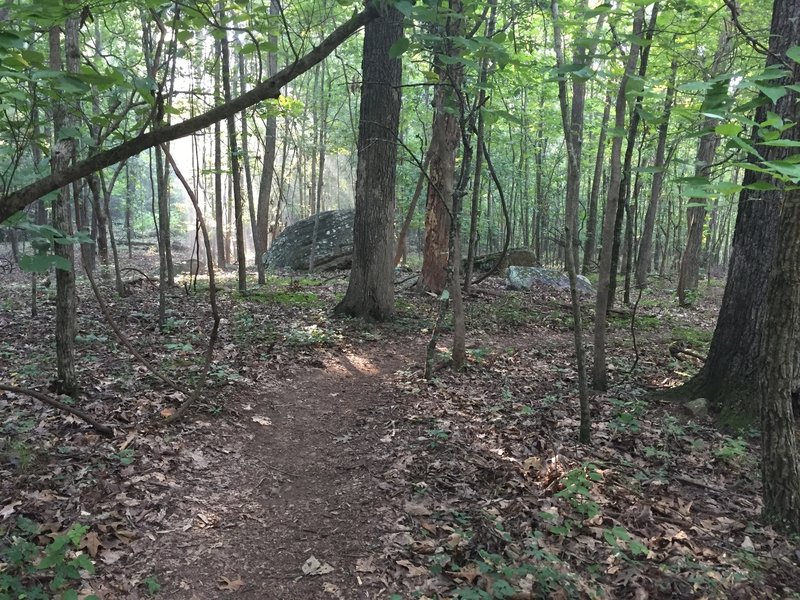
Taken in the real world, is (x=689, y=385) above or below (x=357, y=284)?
below

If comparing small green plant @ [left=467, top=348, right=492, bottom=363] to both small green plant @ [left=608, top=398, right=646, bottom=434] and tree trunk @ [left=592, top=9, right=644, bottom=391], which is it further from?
small green plant @ [left=608, top=398, right=646, bottom=434]

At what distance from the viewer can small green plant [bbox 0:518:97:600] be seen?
8.94 ft

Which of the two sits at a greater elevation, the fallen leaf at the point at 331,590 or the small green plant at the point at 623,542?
the small green plant at the point at 623,542

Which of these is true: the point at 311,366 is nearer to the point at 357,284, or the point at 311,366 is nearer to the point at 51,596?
the point at 357,284

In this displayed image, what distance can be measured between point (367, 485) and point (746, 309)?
4.20 meters

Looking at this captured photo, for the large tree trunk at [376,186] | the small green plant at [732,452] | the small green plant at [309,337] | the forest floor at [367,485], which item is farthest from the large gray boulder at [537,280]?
the small green plant at [732,452]

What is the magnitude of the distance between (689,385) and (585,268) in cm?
1344

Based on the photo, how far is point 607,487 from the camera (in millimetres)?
4070

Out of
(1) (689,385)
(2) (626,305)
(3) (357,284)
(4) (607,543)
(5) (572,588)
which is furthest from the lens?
(2) (626,305)

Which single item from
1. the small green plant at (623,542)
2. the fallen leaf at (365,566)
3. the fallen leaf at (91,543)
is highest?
the small green plant at (623,542)

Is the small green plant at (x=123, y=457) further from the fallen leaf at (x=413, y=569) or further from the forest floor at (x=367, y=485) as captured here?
the fallen leaf at (x=413, y=569)

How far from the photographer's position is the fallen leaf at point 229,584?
3.19 metres

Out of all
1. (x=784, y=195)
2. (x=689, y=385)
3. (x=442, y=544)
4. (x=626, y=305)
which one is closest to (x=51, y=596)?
(x=442, y=544)

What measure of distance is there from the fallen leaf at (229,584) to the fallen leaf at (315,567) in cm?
41
